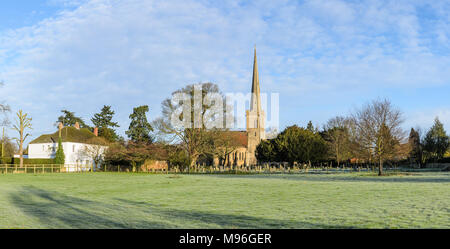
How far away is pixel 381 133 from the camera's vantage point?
2862cm

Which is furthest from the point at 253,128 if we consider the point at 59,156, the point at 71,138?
the point at 59,156

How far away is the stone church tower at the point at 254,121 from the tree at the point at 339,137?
65.7 ft

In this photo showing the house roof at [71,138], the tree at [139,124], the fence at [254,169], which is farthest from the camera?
the tree at [139,124]

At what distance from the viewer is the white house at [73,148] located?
55.2 metres

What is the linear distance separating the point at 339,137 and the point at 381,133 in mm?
26707

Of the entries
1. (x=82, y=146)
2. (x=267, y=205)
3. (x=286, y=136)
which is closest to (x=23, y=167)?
(x=82, y=146)

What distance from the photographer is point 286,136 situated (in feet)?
181

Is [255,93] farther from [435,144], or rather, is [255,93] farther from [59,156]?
[59,156]

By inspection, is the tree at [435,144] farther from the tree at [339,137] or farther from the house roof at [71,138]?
the house roof at [71,138]

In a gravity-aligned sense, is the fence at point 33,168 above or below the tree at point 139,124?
below

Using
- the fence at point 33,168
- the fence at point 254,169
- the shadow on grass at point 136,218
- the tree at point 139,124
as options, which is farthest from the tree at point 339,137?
the shadow on grass at point 136,218

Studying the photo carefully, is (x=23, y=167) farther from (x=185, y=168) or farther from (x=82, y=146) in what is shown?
(x=185, y=168)
